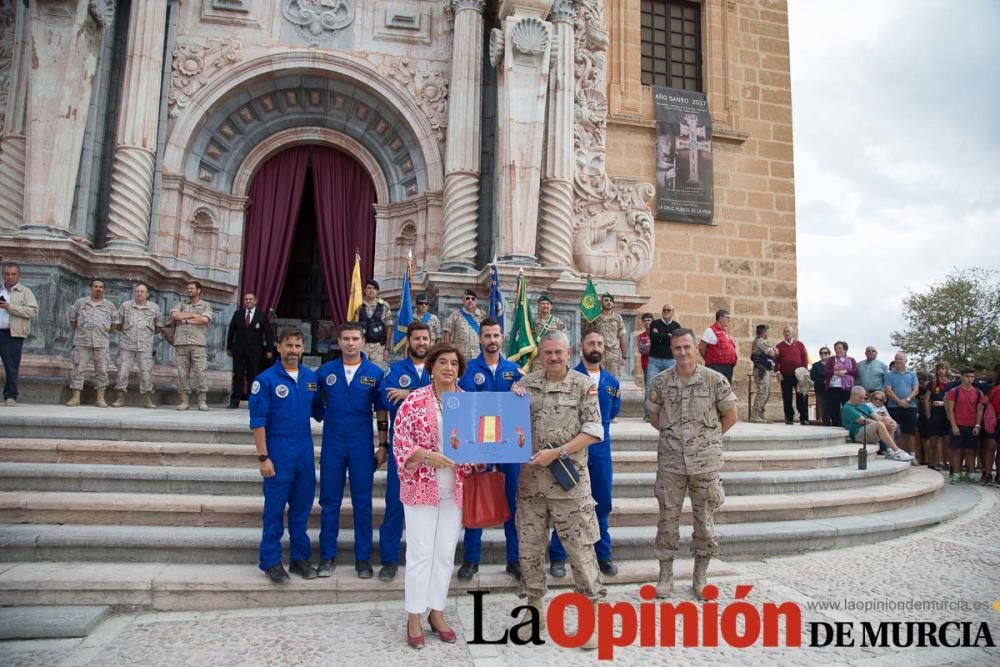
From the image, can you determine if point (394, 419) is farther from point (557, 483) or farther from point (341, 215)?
point (341, 215)

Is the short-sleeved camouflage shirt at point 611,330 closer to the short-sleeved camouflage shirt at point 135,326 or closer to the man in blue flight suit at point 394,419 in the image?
the man in blue flight suit at point 394,419

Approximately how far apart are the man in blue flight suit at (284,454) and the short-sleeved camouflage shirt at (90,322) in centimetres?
507

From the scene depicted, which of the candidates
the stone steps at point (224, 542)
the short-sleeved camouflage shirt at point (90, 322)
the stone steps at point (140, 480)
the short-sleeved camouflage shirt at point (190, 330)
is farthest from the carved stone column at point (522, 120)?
the stone steps at point (224, 542)

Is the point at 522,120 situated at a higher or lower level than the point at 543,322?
higher

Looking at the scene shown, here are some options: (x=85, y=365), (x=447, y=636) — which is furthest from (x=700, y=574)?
(x=85, y=365)

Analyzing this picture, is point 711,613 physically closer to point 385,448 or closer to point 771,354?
point 385,448

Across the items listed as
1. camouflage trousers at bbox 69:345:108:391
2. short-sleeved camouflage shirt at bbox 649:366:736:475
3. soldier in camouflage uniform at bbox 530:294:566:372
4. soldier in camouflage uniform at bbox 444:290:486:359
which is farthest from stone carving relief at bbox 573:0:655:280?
camouflage trousers at bbox 69:345:108:391

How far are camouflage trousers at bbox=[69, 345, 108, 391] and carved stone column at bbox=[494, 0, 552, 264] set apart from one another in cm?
559

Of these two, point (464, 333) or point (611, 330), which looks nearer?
point (464, 333)

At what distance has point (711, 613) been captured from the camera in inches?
160

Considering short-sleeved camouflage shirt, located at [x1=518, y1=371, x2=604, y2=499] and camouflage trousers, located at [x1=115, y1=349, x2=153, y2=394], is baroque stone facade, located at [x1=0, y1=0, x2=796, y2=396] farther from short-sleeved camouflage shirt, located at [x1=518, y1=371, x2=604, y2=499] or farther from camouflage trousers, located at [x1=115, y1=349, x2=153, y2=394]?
short-sleeved camouflage shirt, located at [x1=518, y1=371, x2=604, y2=499]

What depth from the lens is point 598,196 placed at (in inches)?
453

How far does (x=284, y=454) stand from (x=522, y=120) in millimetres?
7278

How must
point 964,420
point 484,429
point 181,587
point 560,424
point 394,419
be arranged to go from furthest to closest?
point 964,420
point 394,419
point 181,587
point 560,424
point 484,429
